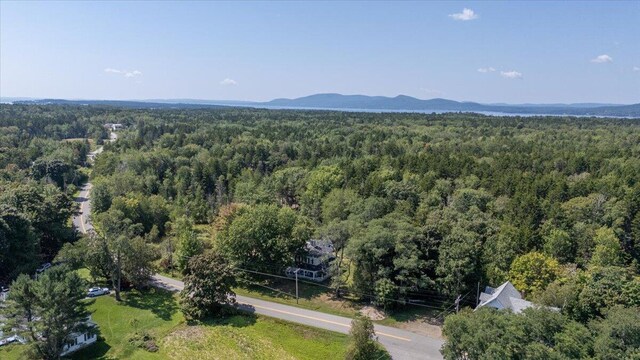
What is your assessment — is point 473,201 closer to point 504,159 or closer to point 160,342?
point 504,159

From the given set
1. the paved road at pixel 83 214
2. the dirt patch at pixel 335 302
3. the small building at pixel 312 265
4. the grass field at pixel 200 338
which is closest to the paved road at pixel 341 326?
the grass field at pixel 200 338

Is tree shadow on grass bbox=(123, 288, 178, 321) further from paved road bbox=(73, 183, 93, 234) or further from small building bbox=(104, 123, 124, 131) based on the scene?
small building bbox=(104, 123, 124, 131)

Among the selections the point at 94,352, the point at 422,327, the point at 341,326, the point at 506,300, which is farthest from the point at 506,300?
the point at 94,352

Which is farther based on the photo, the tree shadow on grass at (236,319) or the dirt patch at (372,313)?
the dirt patch at (372,313)

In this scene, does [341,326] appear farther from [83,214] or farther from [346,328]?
[83,214]

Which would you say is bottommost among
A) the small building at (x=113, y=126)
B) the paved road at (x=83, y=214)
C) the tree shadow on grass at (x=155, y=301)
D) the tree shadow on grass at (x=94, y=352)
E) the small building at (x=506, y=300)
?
the tree shadow on grass at (x=94, y=352)

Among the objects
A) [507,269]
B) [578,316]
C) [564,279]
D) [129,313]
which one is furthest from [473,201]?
[129,313]

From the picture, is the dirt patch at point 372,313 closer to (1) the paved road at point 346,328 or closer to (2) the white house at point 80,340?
(1) the paved road at point 346,328
